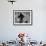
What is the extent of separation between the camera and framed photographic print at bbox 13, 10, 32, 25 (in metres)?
4.61

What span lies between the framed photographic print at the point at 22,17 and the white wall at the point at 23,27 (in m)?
0.13

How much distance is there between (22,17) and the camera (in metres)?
4.64

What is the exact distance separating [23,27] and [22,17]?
34cm

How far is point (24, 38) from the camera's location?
3.56m

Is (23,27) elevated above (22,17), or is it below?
below

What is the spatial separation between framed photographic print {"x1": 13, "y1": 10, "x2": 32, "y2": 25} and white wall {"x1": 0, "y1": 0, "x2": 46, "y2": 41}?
0.13 meters

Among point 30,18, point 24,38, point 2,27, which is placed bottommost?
point 24,38

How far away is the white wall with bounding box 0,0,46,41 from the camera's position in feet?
15.1

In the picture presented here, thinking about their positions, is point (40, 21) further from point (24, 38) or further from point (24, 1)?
point (24, 38)

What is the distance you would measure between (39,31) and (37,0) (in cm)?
104

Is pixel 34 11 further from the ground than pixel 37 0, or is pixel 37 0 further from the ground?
pixel 37 0

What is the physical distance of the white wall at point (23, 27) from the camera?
4594mm

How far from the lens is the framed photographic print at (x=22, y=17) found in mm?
4605

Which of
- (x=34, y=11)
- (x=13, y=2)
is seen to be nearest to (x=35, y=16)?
(x=34, y=11)
